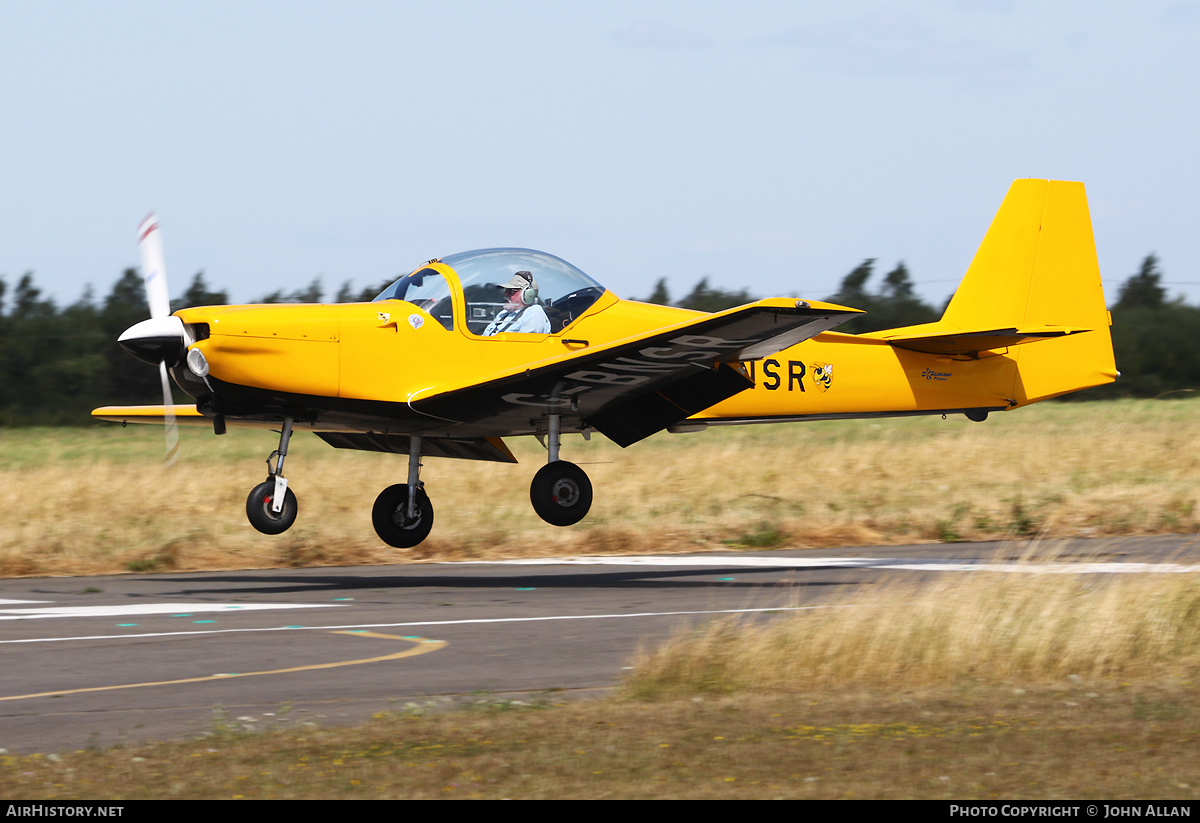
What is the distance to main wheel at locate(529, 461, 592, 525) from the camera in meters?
13.5

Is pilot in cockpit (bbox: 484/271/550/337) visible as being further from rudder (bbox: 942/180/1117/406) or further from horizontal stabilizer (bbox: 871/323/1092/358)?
rudder (bbox: 942/180/1117/406)

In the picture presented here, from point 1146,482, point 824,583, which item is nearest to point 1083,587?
point 824,583

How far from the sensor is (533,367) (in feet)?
42.5

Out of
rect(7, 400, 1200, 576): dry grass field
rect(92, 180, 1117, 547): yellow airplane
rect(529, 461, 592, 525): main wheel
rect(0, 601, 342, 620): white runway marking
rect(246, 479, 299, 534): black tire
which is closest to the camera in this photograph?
rect(0, 601, 342, 620): white runway marking

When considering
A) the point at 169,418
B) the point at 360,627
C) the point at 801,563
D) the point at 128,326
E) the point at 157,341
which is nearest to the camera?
the point at 360,627

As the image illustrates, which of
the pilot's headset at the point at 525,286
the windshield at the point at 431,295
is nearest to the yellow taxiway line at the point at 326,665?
the windshield at the point at 431,295

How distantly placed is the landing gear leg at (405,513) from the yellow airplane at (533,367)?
0.06 feet

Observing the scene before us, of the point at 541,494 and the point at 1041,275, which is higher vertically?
the point at 1041,275

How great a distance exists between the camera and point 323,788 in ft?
16.7

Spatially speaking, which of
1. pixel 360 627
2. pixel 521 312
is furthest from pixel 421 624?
pixel 521 312

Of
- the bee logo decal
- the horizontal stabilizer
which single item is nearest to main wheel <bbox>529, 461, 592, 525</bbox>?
the bee logo decal

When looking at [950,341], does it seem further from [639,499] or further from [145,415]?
[145,415]

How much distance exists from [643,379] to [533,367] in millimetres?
1299

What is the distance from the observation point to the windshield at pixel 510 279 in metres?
13.5
